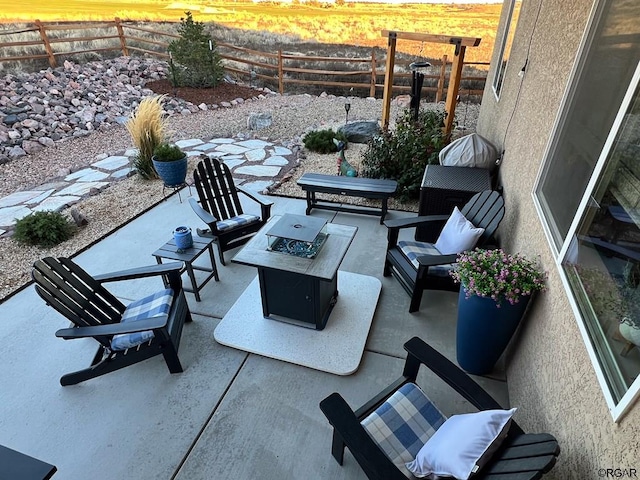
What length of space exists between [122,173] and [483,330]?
17.9 ft

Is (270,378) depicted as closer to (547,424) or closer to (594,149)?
(547,424)

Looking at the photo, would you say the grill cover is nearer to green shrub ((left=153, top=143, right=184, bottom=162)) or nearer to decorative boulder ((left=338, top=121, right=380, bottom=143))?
decorative boulder ((left=338, top=121, right=380, bottom=143))

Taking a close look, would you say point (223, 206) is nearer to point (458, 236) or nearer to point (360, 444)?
point (458, 236)

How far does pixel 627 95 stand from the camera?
1443 mm

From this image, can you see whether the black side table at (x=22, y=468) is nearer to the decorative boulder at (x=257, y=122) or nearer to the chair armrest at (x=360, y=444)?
the chair armrest at (x=360, y=444)

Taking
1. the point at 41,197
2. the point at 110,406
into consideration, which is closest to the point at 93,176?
the point at 41,197

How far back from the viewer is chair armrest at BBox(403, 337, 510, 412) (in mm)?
1630

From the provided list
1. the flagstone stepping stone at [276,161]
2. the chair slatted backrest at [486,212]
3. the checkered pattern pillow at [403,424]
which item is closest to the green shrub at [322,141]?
the flagstone stepping stone at [276,161]

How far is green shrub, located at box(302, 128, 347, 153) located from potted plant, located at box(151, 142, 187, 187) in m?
2.32

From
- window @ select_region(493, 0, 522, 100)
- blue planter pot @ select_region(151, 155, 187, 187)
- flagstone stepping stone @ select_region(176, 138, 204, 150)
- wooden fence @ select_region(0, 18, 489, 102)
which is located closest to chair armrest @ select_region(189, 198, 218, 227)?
blue planter pot @ select_region(151, 155, 187, 187)

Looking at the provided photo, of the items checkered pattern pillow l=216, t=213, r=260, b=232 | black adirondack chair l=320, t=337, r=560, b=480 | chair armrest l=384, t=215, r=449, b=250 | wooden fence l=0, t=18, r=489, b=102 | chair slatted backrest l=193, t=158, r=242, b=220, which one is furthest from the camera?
wooden fence l=0, t=18, r=489, b=102

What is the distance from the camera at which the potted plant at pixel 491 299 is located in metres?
1.98

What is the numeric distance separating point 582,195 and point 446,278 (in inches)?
48.6

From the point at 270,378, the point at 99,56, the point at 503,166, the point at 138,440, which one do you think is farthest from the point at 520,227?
the point at 99,56
